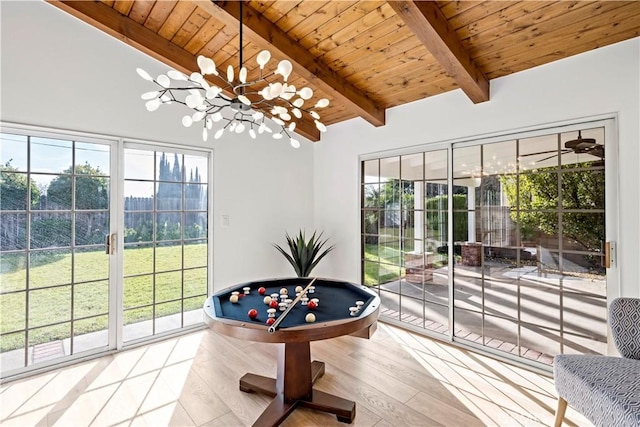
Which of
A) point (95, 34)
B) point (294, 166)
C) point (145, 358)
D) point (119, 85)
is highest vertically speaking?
Answer: point (95, 34)

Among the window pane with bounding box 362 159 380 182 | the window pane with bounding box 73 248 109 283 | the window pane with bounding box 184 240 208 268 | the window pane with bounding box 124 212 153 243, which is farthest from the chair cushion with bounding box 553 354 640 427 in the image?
the window pane with bounding box 73 248 109 283

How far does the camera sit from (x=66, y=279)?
9.45 feet

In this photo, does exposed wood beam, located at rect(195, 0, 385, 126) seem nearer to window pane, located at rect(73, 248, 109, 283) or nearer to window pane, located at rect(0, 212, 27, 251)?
window pane, located at rect(0, 212, 27, 251)

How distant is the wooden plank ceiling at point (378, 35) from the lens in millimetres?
2197

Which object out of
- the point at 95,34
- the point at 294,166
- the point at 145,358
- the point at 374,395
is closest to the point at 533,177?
the point at 374,395

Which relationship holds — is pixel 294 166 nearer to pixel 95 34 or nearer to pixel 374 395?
pixel 95 34

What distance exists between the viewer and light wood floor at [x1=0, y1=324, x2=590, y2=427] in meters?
2.06

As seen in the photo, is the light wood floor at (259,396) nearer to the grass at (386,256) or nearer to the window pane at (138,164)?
the grass at (386,256)

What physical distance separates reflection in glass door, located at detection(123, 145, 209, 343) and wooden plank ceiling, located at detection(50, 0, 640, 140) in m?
1.10

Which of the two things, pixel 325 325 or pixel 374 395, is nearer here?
pixel 325 325

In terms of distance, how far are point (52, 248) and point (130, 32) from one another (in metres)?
2.12

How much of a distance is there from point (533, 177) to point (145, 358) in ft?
12.8

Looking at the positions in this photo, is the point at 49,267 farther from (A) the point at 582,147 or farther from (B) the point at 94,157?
(A) the point at 582,147

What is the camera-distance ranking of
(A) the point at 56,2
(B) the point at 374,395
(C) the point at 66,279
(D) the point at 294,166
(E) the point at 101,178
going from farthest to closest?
(D) the point at 294,166 → (E) the point at 101,178 → (C) the point at 66,279 → (A) the point at 56,2 → (B) the point at 374,395
